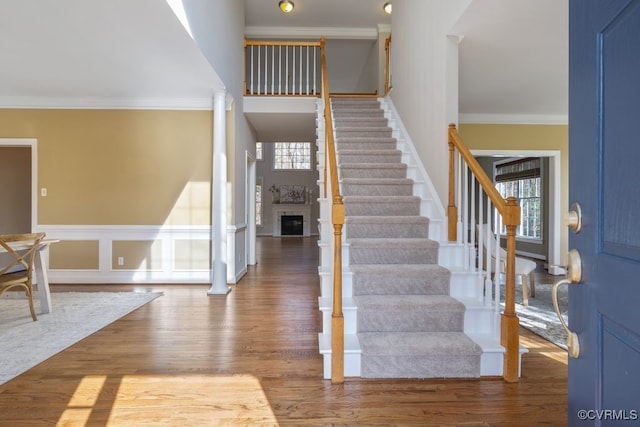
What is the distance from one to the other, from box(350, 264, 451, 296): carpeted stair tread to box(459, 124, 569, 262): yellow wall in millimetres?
3799

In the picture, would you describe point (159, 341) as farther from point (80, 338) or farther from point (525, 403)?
point (525, 403)

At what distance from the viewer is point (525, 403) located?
190 centimetres

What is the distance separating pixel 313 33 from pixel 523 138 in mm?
4154

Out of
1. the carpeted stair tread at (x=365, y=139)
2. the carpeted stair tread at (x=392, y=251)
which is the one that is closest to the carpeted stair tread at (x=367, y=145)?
the carpeted stair tread at (x=365, y=139)

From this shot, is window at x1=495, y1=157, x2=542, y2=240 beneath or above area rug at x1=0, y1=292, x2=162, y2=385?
above

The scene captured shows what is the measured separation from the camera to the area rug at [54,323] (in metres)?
2.46

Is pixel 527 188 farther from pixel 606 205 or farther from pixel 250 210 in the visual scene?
pixel 606 205

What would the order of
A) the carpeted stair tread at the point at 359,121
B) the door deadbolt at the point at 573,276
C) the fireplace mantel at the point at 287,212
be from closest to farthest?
the door deadbolt at the point at 573,276 → the carpeted stair tread at the point at 359,121 → the fireplace mantel at the point at 287,212

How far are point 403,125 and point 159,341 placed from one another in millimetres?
3610

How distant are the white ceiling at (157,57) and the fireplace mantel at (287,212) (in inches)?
307

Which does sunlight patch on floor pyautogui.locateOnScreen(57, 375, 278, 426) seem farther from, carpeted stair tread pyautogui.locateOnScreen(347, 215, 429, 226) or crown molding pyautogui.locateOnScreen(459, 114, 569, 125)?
crown molding pyautogui.locateOnScreen(459, 114, 569, 125)

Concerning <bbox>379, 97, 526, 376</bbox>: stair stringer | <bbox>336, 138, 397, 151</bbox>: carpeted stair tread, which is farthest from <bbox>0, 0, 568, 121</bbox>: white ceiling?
<bbox>379, 97, 526, 376</bbox>: stair stringer

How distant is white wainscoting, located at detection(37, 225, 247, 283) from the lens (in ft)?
15.6

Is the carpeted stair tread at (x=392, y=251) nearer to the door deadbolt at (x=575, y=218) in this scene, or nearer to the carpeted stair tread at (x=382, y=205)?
the carpeted stair tread at (x=382, y=205)
